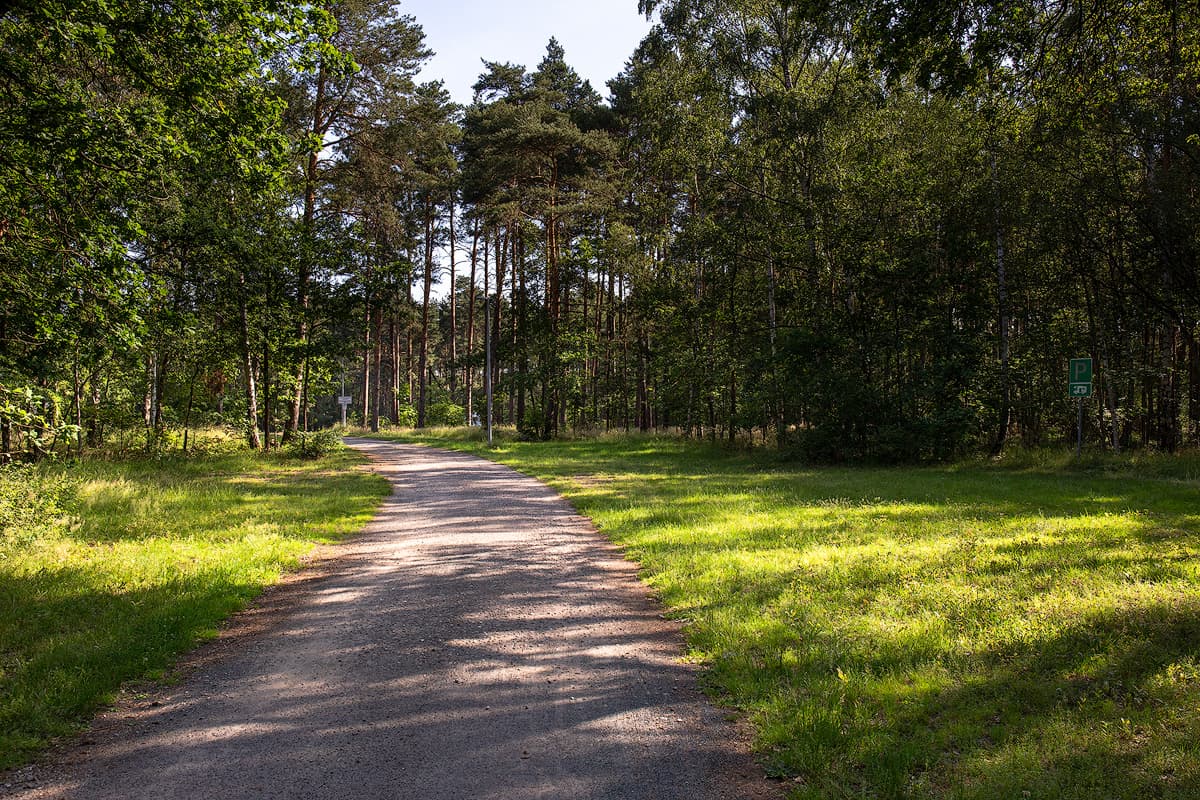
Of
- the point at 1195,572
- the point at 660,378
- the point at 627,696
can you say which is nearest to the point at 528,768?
the point at 627,696

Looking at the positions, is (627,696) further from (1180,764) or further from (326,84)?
(326,84)

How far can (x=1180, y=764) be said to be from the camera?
10.1 feet

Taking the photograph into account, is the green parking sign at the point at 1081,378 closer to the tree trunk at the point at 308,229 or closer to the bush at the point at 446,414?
the tree trunk at the point at 308,229

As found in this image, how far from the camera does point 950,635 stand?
15.9 feet

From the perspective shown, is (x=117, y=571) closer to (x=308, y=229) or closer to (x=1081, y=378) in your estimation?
(x=308, y=229)

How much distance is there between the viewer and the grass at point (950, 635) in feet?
10.6

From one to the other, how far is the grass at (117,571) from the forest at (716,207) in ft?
4.19

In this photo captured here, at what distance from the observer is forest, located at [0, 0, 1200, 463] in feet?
22.3

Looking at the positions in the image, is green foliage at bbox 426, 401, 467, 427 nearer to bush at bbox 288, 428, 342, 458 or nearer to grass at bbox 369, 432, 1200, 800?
bush at bbox 288, 428, 342, 458

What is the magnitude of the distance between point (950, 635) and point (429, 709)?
3.77 metres

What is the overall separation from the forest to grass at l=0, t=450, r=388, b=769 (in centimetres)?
128

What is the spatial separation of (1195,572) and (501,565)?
6.88m

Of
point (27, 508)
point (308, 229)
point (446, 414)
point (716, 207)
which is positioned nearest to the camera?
point (27, 508)

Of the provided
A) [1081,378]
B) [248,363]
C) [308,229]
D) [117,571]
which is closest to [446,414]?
[248,363]
